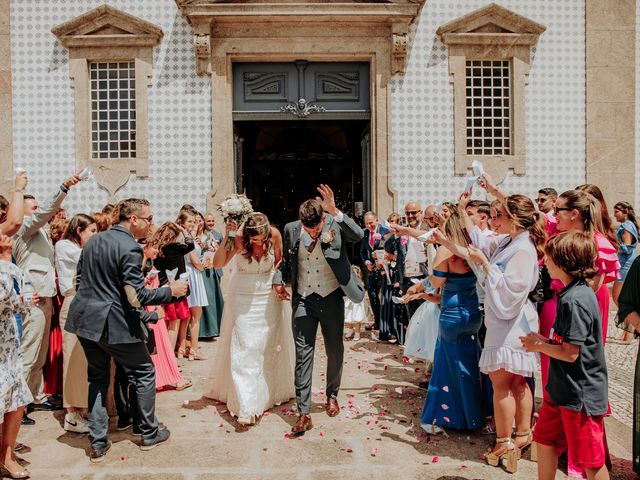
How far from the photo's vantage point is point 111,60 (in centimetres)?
1152

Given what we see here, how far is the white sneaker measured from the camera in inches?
200

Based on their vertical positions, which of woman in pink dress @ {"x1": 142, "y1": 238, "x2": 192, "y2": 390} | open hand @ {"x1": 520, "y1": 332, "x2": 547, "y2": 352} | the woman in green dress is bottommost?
woman in pink dress @ {"x1": 142, "y1": 238, "x2": 192, "y2": 390}

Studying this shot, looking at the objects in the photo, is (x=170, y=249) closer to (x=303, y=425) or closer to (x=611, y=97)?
(x=303, y=425)

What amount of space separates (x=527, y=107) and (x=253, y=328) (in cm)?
863

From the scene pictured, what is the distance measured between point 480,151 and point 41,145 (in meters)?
8.86

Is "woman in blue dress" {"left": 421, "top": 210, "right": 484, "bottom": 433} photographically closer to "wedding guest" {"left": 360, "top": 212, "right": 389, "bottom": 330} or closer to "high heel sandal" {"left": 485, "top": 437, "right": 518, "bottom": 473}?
"high heel sandal" {"left": 485, "top": 437, "right": 518, "bottom": 473}

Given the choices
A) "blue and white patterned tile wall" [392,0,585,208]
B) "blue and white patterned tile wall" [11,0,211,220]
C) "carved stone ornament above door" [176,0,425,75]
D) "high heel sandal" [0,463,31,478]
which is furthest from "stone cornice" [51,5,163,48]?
"high heel sandal" [0,463,31,478]

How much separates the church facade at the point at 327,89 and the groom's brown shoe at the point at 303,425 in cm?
705

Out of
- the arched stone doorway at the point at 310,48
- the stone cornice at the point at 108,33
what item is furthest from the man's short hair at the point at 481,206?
the stone cornice at the point at 108,33

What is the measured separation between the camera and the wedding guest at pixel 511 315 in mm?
4129

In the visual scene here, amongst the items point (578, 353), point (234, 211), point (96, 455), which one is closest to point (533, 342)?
point (578, 353)

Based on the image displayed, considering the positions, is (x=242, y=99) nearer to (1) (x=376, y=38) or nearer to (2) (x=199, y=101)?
(2) (x=199, y=101)

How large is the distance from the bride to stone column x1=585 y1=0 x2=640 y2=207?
866 centimetres

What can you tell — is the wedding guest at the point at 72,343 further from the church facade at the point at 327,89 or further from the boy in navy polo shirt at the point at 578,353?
the church facade at the point at 327,89
